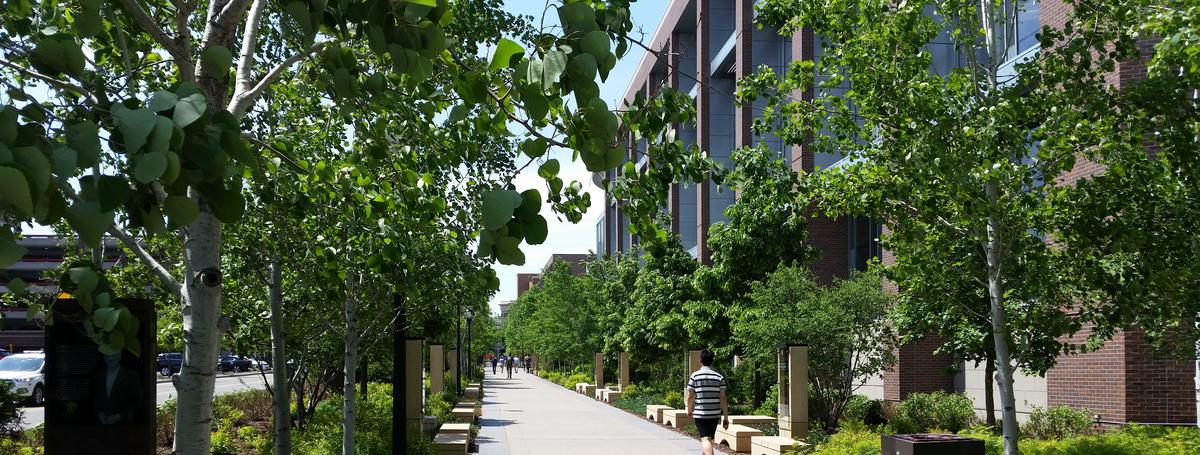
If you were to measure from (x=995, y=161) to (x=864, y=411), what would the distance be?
43.9 feet

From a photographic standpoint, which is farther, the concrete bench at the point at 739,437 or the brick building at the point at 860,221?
the concrete bench at the point at 739,437

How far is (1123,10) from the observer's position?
1019 centimetres

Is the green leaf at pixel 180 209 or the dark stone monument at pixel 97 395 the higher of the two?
the green leaf at pixel 180 209

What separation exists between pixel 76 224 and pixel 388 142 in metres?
3.71

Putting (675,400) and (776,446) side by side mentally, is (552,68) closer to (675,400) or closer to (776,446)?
(776,446)

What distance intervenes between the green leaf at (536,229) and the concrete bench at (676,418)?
63.5ft

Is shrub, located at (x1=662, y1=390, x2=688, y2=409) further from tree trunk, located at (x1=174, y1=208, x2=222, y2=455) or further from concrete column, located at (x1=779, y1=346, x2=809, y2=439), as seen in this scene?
tree trunk, located at (x1=174, y1=208, x2=222, y2=455)

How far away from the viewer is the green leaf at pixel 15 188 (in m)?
1.85

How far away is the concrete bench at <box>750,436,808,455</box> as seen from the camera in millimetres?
15456

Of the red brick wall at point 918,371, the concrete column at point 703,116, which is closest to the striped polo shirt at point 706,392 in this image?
the red brick wall at point 918,371

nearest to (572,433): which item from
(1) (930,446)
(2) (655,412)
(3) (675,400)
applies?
(2) (655,412)

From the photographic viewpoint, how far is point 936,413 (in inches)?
819

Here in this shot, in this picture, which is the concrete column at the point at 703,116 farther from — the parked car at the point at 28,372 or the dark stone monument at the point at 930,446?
the dark stone monument at the point at 930,446

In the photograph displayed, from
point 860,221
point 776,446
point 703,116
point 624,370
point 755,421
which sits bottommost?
point 624,370
